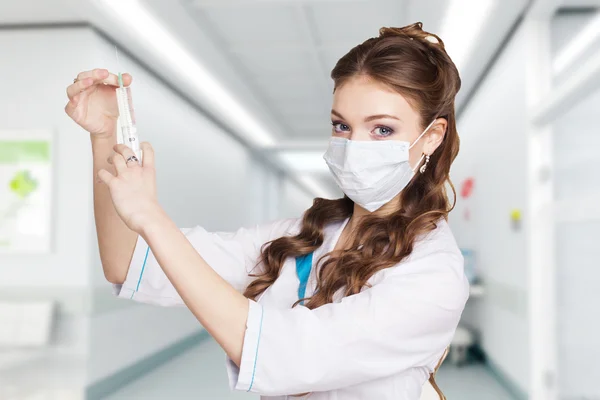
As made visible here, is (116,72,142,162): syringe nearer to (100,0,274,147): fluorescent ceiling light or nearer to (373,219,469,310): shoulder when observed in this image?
(373,219,469,310): shoulder

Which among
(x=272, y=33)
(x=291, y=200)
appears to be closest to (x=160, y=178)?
(x=272, y=33)

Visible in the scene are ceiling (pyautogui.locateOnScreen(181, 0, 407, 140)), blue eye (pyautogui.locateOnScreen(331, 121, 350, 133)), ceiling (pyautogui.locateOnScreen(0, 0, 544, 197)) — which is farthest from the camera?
ceiling (pyautogui.locateOnScreen(181, 0, 407, 140))

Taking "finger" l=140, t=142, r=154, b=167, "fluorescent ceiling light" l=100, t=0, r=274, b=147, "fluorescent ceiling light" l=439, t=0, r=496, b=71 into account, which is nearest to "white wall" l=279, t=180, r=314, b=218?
"fluorescent ceiling light" l=100, t=0, r=274, b=147

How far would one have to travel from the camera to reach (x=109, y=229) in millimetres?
1088

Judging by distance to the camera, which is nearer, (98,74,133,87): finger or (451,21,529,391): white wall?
(98,74,133,87): finger

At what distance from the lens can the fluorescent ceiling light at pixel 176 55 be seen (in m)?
3.76

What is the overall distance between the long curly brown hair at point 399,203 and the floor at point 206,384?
314cm

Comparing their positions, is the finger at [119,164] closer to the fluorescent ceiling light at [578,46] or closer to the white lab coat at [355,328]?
the white lab coat at [355,328]

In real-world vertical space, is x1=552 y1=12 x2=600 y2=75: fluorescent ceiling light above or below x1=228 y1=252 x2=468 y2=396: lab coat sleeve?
above

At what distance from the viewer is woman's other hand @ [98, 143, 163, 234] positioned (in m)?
0.77

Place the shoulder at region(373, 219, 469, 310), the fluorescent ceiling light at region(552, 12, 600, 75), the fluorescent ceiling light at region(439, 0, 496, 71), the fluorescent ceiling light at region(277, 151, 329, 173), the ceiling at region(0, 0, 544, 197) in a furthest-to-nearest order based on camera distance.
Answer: the fluorescent ceiling light at region(277, 151, 329, 173), the ceiling at region(0, 0, 544, 197), the fluorescent ceiling light at region(439, 0, 496, 71), the fluorescent ceiling light at region(552, 12, 600, 75), the shoulder at region(373, 219, 469, 310)

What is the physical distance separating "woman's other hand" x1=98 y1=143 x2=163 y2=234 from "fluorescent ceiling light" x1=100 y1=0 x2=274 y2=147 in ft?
10.3

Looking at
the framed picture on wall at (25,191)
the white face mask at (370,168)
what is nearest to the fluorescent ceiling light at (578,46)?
the white face mask at (370,168)

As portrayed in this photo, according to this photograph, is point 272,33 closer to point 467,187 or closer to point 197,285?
point 467,187
